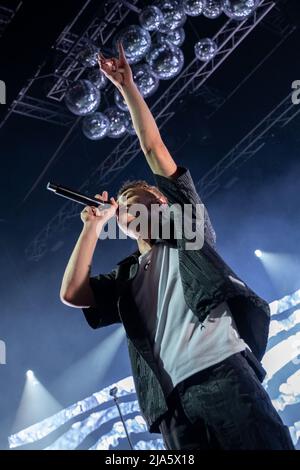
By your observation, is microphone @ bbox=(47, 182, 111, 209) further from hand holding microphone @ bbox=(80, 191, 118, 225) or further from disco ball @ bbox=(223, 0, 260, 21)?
disco ball @ bbox=(223, 0, 260, 21)

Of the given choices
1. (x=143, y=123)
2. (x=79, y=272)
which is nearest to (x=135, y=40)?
(x=143, y=123)

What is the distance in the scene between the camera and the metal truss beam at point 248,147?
22.4 ft

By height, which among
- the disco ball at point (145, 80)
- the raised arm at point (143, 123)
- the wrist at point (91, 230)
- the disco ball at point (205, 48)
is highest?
Answer: the raised arm at point (143, 123)

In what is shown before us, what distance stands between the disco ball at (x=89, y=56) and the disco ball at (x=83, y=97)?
1.02ft

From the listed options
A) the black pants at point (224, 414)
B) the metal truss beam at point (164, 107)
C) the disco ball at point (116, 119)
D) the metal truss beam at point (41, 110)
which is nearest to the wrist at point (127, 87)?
the black pants at point (224, 414)

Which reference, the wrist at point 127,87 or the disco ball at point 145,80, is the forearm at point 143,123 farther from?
the disco ball at point 145,80

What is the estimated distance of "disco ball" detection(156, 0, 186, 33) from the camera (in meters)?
Answer: 4.59

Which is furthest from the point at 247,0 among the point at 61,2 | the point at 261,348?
the point at 261,348

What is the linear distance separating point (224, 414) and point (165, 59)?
3.88 m

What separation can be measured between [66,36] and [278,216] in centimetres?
390

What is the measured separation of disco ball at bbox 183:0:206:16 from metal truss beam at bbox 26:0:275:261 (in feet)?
3.47
